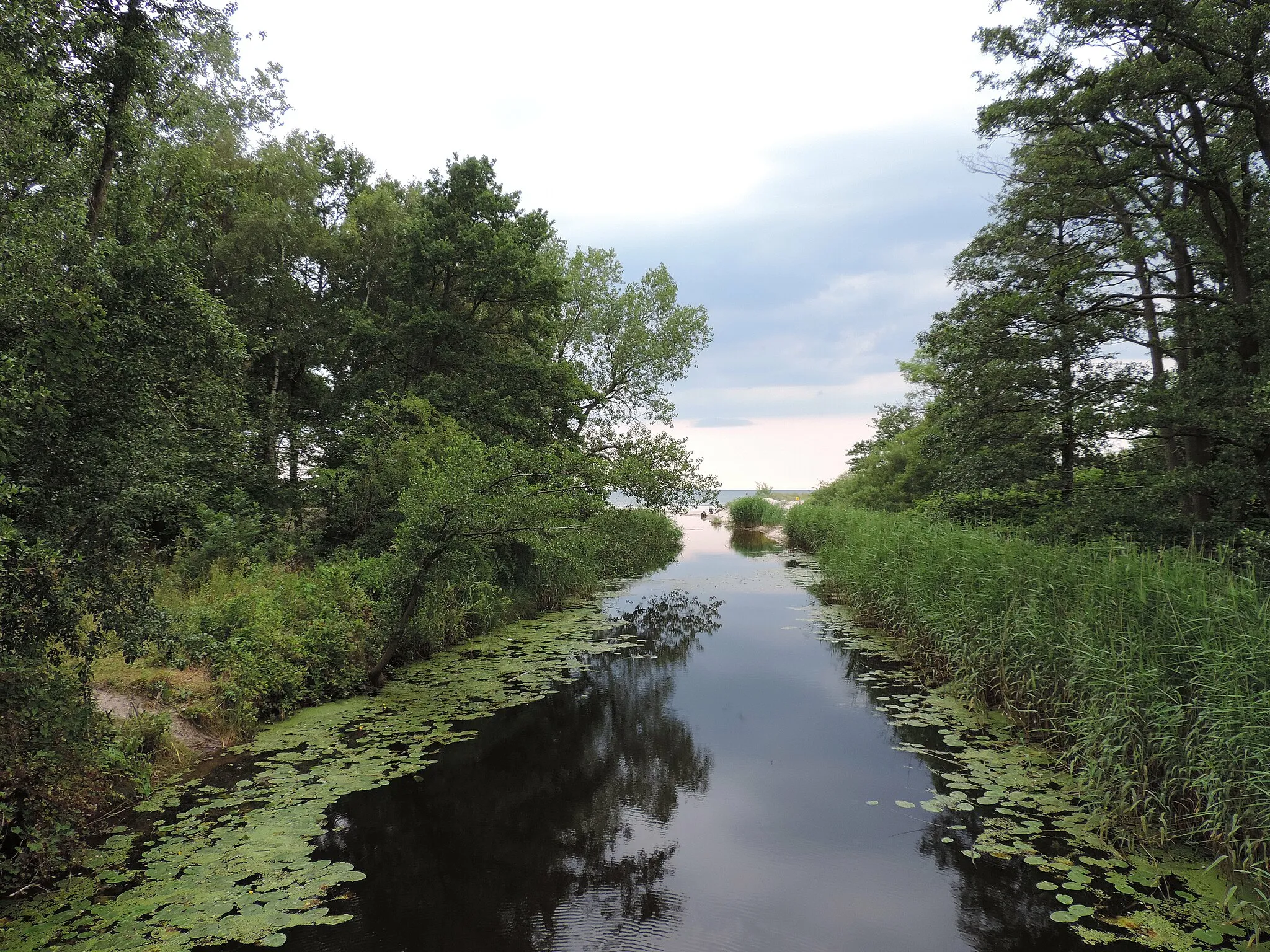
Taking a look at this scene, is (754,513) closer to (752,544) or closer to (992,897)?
(752,544)

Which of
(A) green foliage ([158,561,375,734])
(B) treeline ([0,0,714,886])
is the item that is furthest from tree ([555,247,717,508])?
(A) green foliage ([158,561,375,734])

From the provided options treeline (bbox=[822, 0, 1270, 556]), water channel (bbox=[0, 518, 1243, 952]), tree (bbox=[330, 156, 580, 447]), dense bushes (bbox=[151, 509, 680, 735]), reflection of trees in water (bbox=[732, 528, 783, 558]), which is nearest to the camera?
water channel (bbox=[0, 518, 1243, 952])

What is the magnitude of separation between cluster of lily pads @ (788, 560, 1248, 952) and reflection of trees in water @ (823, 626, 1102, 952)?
0.03 meters

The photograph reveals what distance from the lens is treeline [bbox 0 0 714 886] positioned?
459cm

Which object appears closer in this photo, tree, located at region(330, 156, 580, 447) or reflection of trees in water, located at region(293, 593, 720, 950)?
reflection of trees in water, located at region(293, 593, 720, 950)

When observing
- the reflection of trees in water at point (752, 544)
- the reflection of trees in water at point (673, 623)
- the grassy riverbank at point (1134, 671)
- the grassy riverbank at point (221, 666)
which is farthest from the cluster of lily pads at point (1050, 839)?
the reflection of trees in water at point (752, 544)

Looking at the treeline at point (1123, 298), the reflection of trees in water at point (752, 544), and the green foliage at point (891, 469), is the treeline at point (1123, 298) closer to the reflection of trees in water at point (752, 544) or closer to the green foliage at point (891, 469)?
the green foliage at point (891, 469)

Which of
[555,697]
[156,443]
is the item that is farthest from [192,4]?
[555,697]

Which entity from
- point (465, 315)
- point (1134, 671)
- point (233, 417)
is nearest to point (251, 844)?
point (233, 417)

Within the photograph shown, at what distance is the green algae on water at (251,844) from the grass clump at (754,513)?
32921 mm

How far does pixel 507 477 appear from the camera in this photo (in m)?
8.87

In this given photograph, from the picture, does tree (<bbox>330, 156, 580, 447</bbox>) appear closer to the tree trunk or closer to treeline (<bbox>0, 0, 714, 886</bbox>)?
treeline (<bbox>0, 0, 714, 886</bbox>)

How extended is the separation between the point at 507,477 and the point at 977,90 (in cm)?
1255

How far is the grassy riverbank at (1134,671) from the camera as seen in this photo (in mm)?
4465
